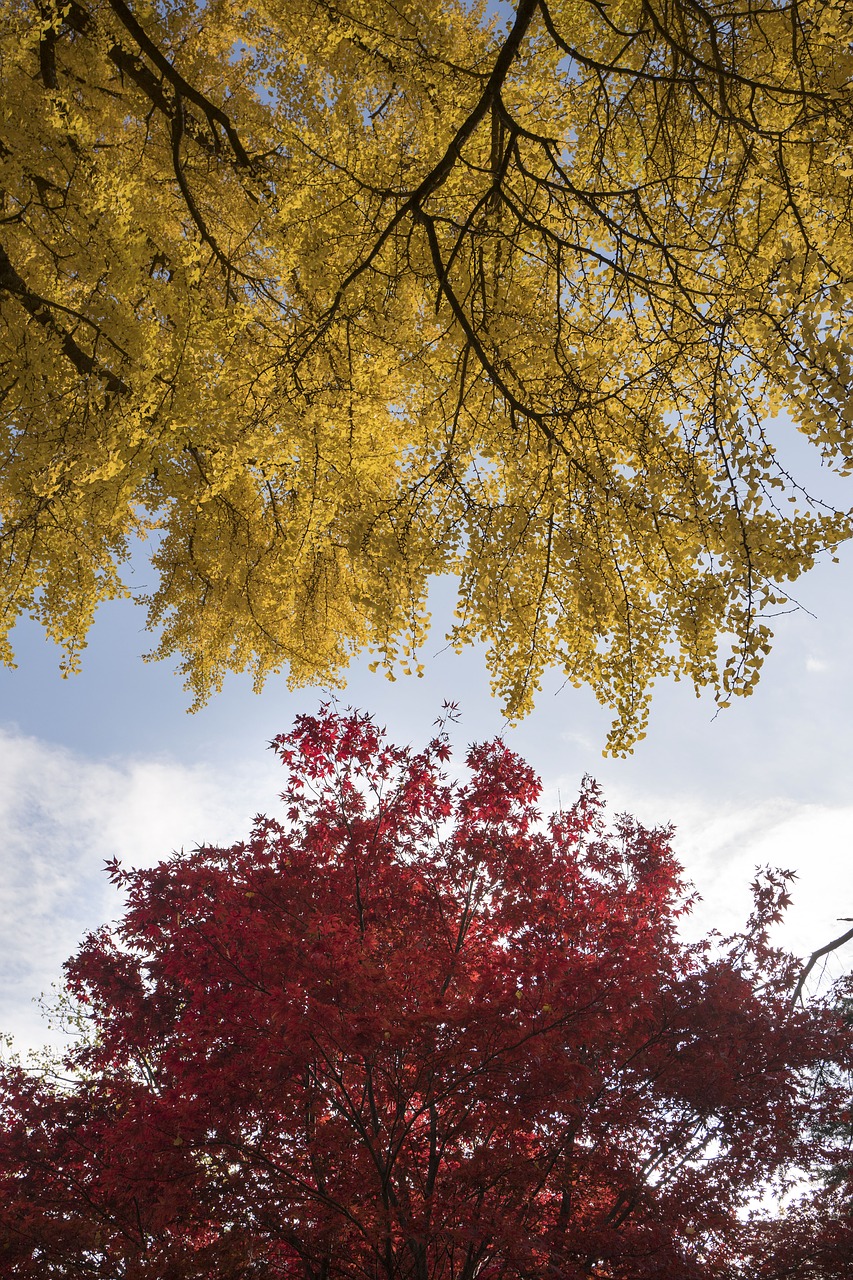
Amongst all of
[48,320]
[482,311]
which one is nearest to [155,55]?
[48,320]

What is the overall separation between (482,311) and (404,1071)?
171 inches

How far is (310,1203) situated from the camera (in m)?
3.97

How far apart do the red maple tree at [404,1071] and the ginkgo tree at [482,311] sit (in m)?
1.61

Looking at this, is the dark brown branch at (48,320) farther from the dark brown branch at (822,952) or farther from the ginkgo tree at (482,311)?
the dark brown branch at (822,952)

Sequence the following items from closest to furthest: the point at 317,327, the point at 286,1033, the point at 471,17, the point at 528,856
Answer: the point at 286,1033, the point at 317,327, the point at 528,856, the point at 471,17

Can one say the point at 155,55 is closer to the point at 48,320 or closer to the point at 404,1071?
the point at 48,320

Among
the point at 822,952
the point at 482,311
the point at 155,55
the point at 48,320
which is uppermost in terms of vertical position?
the point at 155,55

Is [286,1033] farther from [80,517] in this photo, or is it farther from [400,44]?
[400,44]

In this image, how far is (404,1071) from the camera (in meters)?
4.22

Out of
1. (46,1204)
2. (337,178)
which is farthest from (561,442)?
(46,1204)

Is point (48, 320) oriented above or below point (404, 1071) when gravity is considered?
above

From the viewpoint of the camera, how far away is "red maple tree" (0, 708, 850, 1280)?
12.6 feet

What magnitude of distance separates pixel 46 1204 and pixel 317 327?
5.82 m

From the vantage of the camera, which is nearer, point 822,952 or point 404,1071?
point 404,1071
